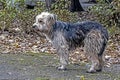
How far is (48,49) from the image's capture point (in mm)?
13305

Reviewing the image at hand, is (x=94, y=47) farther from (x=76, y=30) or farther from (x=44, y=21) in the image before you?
(x=44, y=21)

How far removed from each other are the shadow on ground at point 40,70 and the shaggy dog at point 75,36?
0.32m

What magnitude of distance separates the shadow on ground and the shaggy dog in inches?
12.4

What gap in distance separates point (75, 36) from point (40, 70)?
1031 mm

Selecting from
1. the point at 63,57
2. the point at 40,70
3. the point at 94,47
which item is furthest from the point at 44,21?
the point at 94,47

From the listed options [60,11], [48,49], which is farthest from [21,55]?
[60,11]

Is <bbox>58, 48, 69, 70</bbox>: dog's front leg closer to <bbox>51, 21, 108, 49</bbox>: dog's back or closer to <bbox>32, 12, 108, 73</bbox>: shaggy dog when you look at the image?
<bbox>32, 12, 108, 73</bbox>: shaggy dog

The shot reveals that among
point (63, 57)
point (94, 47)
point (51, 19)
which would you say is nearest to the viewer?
point (94, 47)

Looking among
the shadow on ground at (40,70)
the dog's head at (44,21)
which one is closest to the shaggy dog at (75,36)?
the dog's head at (44,21)

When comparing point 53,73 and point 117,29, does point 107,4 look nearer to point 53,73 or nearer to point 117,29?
point 117,29

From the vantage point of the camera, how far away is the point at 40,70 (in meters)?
9.77

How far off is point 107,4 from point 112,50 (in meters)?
3.70

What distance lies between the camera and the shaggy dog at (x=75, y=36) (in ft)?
31.7

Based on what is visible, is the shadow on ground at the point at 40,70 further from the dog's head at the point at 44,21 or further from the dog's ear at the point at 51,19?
the dog's ear at the point at 51,19
